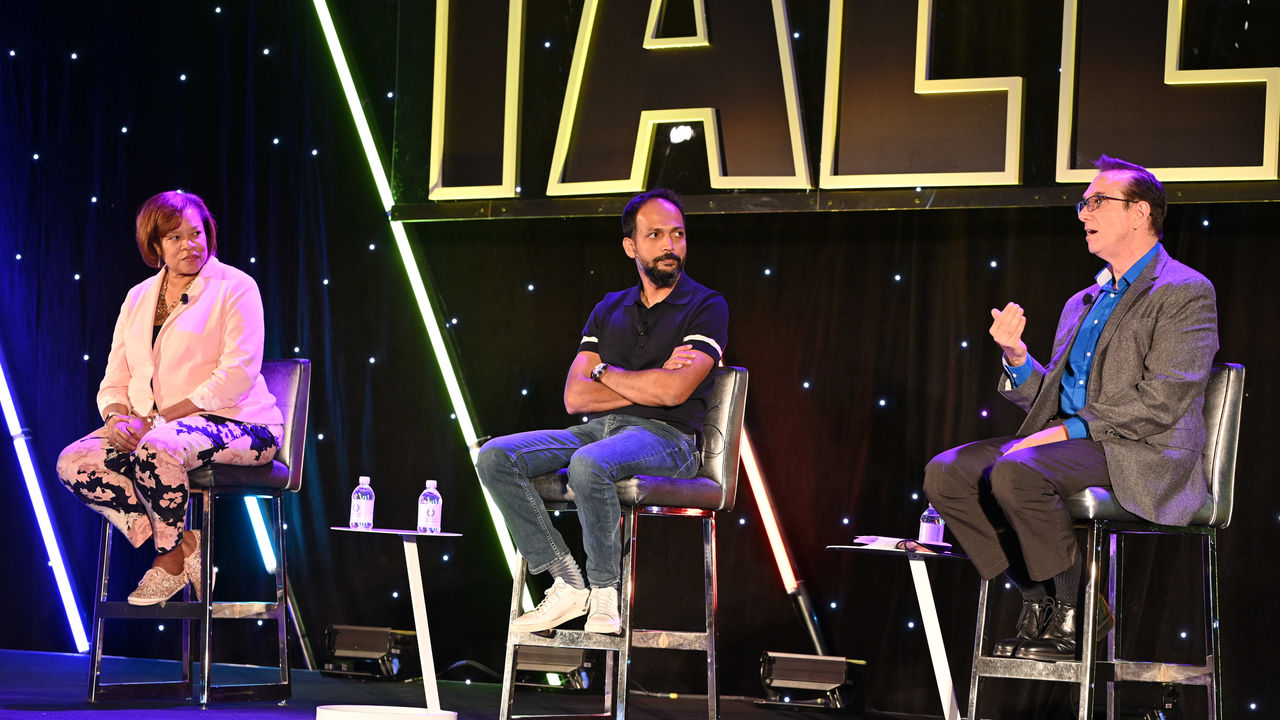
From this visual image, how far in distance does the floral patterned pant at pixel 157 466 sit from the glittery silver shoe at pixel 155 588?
3.0 inches

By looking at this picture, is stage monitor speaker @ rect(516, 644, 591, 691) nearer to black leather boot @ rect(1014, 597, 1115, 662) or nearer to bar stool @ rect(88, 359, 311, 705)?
bar stool @ rect(88, 359, 311, 705)

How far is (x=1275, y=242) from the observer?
4.07 m

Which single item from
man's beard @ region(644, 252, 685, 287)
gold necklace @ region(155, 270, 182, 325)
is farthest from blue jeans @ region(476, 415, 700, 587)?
gold necklace @ region(155, 270, 182, 325)

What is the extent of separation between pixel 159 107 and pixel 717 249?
97.7 inches

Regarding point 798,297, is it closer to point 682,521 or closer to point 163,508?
point 682,521

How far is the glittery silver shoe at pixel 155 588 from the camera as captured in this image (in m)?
3.80

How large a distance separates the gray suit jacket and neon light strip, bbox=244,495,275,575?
3.26 m

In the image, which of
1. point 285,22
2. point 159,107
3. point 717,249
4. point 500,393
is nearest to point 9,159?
point 159,107

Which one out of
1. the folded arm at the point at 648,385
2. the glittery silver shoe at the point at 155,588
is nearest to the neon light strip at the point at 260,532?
the glittery silver shoe at the point at 155,588

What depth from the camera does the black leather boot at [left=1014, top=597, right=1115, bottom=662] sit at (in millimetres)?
3139

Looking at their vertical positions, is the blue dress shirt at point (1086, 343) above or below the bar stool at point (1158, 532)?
above

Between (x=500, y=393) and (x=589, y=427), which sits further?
(x=500, y=393)

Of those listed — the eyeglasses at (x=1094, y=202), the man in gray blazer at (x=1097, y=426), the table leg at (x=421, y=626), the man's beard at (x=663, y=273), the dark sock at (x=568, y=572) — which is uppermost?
the eyeglasses at (x=1094, y=202)

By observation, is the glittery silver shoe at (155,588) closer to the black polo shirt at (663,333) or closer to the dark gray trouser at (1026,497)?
the black polo shirt at (663,333)
